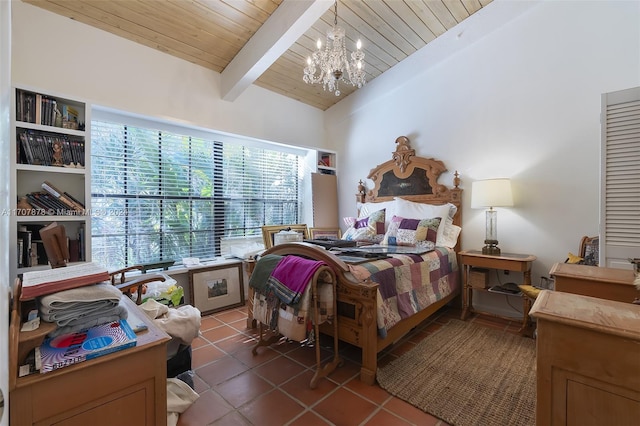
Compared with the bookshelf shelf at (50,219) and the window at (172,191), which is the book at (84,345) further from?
the window at (172,191)

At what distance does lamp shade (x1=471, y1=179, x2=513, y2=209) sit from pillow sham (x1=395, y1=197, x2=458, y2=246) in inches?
18.5

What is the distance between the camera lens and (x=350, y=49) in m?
3.44

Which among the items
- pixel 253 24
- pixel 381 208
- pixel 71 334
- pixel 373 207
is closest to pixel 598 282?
pixel 71 334

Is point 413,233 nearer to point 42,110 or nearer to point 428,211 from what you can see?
point 428,211

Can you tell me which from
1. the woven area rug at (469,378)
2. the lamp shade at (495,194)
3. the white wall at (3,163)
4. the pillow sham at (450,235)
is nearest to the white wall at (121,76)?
the white wall at (3,163)

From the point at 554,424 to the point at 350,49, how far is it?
12.3 ft

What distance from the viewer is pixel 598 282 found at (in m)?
1.34

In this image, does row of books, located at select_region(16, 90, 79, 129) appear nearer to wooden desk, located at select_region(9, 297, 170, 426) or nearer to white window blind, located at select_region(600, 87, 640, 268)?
wooden desk, located at select_region(9, 297, 170, 426)

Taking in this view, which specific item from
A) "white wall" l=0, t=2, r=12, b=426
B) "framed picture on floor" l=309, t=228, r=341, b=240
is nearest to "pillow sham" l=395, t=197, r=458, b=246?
"framed picture on floor" l=309, t=228, r=341, b=240

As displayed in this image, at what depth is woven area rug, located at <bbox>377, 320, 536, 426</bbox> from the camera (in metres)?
1.62

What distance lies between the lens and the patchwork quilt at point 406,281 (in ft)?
6.79

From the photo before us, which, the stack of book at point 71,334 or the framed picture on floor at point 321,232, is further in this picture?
the framed picture on floor at point 321,232

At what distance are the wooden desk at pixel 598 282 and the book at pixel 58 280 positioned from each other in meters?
2.15

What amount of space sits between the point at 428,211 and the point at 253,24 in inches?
114
